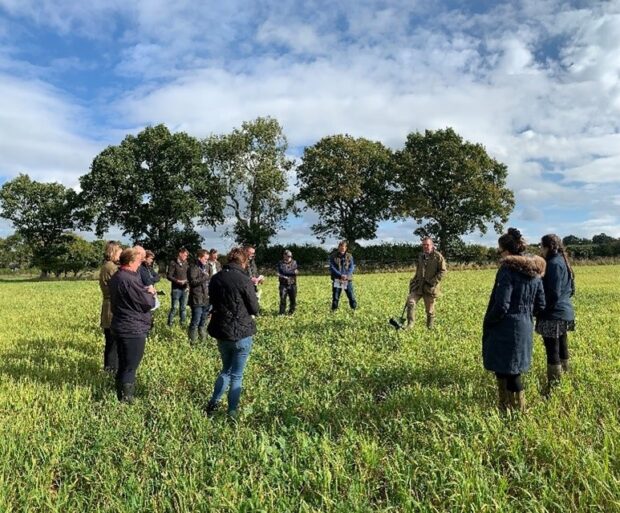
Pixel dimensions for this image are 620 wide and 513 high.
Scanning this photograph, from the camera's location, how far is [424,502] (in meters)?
3.65

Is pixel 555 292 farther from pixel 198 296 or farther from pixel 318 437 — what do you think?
pixel 198 296

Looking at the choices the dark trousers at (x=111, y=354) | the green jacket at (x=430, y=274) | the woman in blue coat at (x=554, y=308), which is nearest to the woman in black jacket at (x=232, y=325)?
the dark trousers at (x=111, y=354)

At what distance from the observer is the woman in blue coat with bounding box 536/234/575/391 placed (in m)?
6.19

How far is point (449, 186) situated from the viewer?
161 ft

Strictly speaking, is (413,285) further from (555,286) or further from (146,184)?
(146,184)

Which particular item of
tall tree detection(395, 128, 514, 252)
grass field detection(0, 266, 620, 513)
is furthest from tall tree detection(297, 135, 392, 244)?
grass field detection(0, 266, 620, 513)

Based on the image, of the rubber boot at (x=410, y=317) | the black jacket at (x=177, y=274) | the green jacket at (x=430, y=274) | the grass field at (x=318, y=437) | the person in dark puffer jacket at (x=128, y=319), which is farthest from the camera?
the black jacket at (x=177, y=274)

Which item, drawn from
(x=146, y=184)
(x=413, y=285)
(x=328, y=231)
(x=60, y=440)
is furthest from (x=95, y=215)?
(x=60, y=440)

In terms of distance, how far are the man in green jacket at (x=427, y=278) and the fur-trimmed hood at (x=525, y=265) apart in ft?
17.4

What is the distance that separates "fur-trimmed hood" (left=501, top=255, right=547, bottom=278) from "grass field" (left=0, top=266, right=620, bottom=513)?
56.7 inches

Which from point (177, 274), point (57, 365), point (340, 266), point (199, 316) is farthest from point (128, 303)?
point (340, 266)

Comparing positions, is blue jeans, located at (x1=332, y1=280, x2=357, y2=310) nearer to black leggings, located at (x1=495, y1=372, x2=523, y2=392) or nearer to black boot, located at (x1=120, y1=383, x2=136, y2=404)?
black boot, located at (x1=120, y1=383, x2=136, y2=404)

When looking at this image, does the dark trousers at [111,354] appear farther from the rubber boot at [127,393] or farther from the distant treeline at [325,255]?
the distant treeline at [325,255]

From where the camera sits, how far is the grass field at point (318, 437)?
3734 mm
